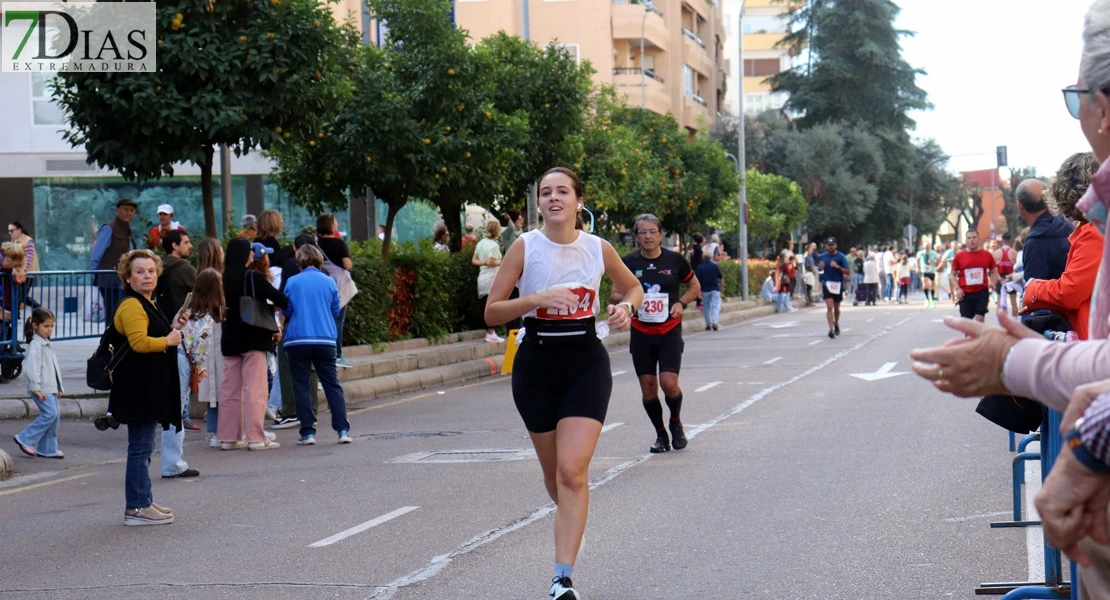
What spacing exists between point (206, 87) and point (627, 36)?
41785 millimetres

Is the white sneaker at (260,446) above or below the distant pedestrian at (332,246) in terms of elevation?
below

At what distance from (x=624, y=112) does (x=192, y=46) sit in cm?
3236

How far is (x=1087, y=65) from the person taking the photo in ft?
9.02

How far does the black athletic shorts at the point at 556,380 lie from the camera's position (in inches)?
244

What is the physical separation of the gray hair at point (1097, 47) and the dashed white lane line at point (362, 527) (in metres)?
5.84

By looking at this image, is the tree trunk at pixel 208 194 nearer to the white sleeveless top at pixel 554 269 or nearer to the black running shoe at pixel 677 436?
the black running shoe at pixel 677 436

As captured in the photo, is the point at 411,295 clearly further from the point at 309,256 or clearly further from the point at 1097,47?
the point at 1097,47

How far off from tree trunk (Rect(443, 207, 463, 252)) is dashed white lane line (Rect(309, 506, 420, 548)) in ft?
59.4

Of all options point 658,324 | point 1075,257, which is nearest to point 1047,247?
point 1075,257

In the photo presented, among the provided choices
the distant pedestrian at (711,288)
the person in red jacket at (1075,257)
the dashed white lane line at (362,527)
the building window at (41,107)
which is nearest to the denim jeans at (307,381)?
the dashed white lane line at (362,527)

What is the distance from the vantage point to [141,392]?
8.84m

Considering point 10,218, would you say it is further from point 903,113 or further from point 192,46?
point 903,113

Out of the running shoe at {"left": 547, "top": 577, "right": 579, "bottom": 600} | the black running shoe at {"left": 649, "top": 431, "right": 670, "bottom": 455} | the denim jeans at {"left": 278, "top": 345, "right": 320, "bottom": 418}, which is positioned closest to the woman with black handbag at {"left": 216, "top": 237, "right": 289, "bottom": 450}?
the denim jeans at {"left": 278, "top": 345, "right": 320, "bottom": 418}

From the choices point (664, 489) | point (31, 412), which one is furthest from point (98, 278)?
point (664, 489)
